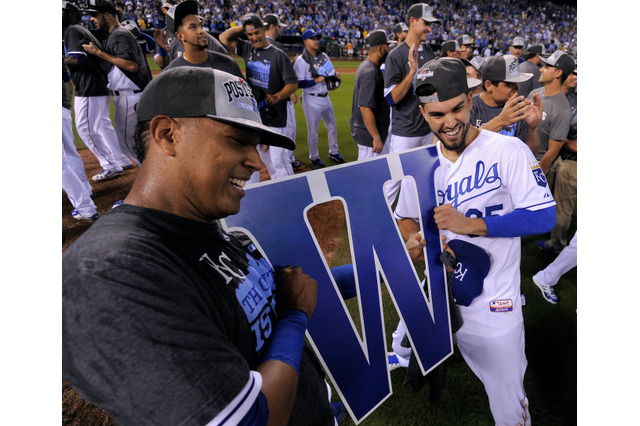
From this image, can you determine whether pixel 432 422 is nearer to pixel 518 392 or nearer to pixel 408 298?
pixel 518 392

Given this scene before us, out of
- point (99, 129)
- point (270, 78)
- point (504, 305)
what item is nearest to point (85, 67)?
point (99, 129)

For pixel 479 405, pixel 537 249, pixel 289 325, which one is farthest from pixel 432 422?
pixel 537 249

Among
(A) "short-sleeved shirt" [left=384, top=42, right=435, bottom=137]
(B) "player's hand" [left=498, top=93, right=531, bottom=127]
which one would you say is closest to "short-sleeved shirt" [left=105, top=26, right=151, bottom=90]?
(A) "short-sleeved shirt" [left=384, top=42, right=435, bottom=137]

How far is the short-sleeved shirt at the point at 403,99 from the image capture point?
394cm

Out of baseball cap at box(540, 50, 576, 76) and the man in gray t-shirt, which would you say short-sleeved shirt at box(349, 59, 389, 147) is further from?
baseball cap at box(540, 50, 576, 76)

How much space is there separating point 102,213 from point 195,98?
4.44 m

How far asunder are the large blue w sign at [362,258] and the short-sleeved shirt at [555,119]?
2.50 m

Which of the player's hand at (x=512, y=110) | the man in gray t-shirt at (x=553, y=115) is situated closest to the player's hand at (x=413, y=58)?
the man in gray t-shirt at (x=553, y=115)

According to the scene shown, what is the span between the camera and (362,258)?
148cm

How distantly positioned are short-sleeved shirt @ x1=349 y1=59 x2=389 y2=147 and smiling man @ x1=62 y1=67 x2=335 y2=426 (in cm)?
330

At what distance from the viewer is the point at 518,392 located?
1666 mm

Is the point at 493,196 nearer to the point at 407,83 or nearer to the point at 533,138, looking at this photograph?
the point at 533,138

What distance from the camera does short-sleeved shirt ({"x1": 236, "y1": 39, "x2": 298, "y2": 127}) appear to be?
428 cm

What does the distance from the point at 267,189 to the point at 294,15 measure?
26086mm
